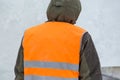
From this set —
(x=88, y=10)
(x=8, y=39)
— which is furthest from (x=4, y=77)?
(x=88, y=10)

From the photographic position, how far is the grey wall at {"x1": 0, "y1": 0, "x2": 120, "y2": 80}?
14.9 feet

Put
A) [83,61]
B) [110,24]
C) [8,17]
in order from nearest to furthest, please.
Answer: [83,61] → [8,17] → [110,24]

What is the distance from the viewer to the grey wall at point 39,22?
4.55 meters

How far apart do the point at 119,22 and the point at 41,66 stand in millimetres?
2908

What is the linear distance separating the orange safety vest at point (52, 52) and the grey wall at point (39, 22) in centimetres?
230

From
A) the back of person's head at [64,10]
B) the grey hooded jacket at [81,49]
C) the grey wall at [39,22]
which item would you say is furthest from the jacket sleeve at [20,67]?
the grey wall at [39,22]

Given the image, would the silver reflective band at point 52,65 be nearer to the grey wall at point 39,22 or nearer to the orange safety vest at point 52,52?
the orange safety vest at point 52,52

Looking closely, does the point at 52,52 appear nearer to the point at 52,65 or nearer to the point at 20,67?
the point at 52,65

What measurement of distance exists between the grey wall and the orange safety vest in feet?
7.54

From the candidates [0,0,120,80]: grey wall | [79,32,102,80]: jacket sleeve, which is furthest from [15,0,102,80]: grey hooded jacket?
[0,0,120,80]: grey wall

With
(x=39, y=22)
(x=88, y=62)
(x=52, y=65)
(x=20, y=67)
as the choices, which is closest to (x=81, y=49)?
(x=88, y=62)

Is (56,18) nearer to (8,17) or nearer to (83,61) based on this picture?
(83,61)

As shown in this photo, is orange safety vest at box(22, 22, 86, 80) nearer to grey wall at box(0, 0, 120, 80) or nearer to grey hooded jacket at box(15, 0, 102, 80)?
grey hooded jacket at box(15, 0, 102, 80)

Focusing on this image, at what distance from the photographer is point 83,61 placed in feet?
7.16
